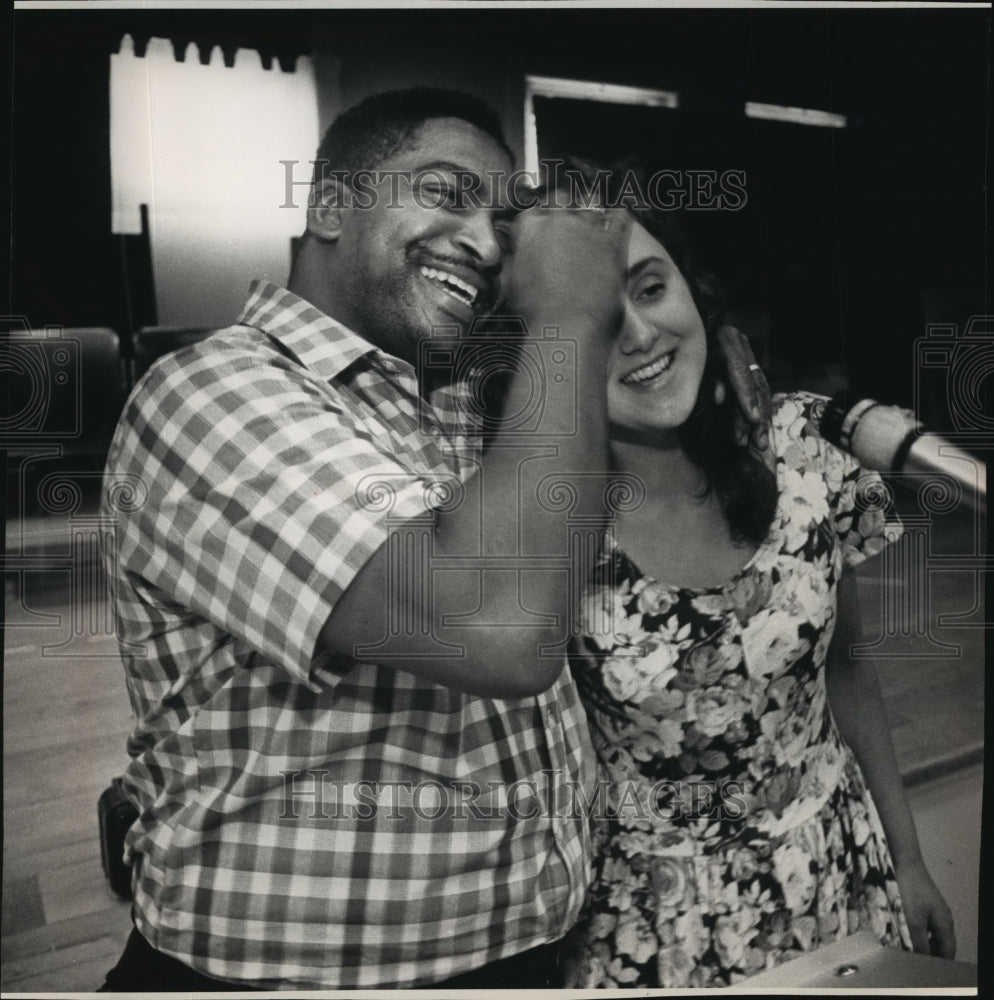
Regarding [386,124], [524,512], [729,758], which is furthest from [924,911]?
[386,124]

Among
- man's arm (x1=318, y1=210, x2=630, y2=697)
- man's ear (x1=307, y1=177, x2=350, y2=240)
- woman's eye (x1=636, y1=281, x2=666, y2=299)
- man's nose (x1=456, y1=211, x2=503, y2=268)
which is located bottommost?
man's arm (x1=318, y1=210, x2=630, y2=697)

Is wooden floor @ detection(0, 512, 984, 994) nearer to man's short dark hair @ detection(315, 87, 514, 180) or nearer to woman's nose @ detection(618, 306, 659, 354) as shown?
woman's nose @ detection(618, 306, 659, 354)

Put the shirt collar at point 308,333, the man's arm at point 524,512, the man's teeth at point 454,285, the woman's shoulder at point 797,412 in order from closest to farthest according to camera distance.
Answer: the man's arm at point 524,512 < the shirt collar at point 308,333 < the man's teeth at point 454,285 < the woman's shoulder at point 797,412

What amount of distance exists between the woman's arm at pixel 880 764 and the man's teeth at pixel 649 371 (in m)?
0.53

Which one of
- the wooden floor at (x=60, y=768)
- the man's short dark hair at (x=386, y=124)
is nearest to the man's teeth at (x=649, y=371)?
the man's short dark hair at (x=386, y=124)

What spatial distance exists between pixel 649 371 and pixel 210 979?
4.34ft

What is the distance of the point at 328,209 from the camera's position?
1830mm

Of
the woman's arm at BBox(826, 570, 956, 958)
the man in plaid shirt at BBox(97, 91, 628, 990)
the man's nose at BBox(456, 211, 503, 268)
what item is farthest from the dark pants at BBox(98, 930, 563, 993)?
the man's nose at BBox(456, 211, 503, 268)

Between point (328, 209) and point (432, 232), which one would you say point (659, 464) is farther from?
point (328, 209)

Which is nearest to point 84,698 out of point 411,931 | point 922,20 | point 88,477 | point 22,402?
point 88,477

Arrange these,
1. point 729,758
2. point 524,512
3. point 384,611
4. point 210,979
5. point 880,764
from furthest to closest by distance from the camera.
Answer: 1. point 880,764
2. point 729,758
3. point 210,979
4. point 524,512
5. point 384,611

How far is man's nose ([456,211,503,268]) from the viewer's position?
1.82 metres

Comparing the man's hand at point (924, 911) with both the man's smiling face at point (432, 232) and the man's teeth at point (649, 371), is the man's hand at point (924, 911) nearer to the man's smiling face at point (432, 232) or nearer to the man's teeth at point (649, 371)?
the man's teeth at point (649, 371)

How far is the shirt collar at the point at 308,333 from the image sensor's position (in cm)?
170
